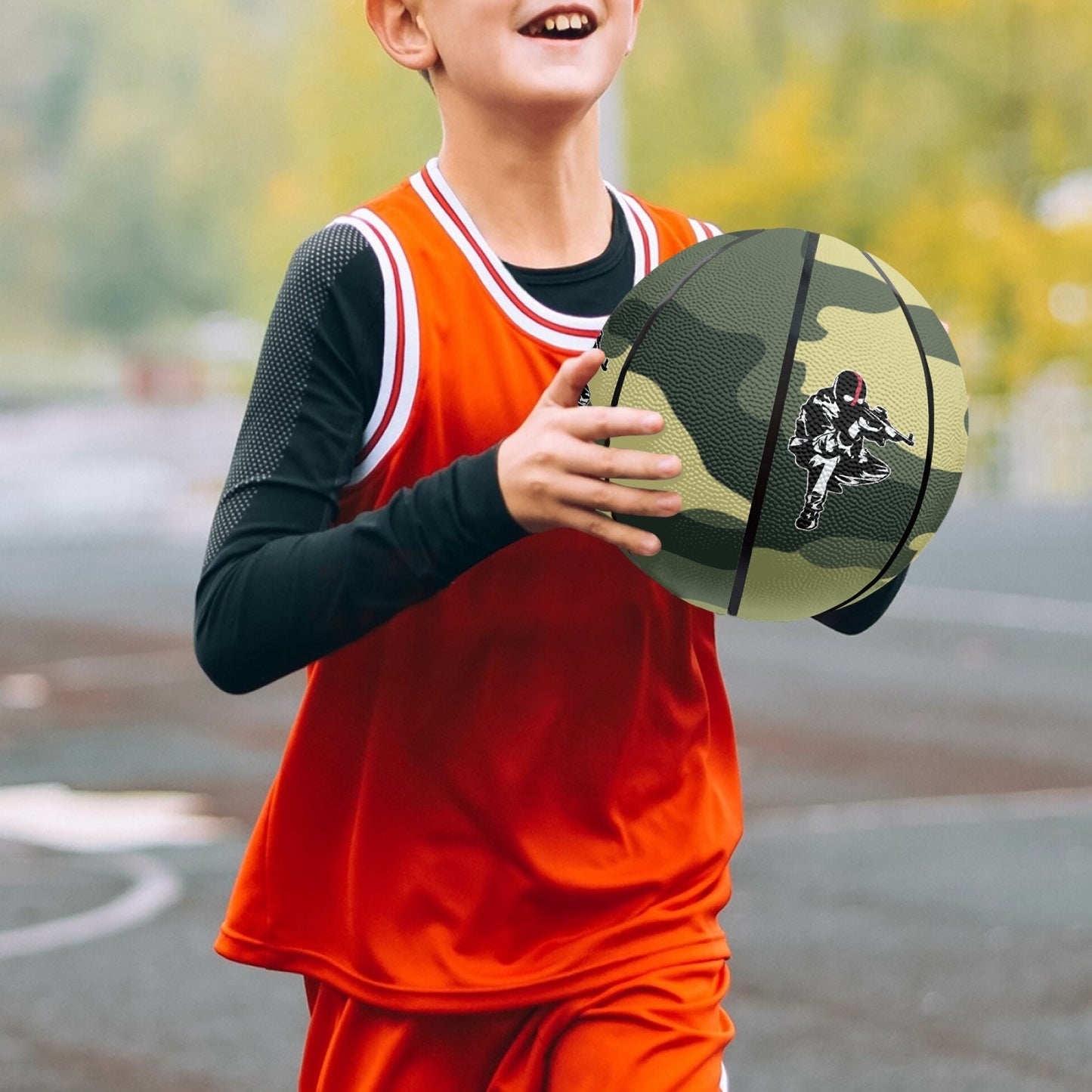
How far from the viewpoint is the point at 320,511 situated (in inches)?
103

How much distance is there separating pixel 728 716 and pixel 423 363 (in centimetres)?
70

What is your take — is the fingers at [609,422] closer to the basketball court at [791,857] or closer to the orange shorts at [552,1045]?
the orange shorts at [552,1045]

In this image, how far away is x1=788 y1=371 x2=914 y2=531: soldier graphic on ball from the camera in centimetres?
258

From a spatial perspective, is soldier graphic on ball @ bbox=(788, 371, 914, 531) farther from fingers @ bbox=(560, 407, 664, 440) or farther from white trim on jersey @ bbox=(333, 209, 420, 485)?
white trim on jersey @ bbox=(333, 209, 420, 485)

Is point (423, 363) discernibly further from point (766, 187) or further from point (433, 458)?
point (766, 187)

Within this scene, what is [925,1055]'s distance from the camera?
5.87m

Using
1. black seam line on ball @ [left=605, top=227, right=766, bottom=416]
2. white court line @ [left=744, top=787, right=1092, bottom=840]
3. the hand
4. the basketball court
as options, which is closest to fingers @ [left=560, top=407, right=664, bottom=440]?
the hand

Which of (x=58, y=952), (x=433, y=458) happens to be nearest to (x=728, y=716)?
(x=433, y=458)

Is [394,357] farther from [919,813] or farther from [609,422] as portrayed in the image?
[919,813]

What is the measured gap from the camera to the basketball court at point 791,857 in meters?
6.02

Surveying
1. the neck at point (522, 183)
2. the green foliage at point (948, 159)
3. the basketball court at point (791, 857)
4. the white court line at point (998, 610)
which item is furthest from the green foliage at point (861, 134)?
the neck at point (522, 183)

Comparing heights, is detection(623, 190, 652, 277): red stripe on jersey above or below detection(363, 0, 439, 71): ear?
below

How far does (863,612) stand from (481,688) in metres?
0.55

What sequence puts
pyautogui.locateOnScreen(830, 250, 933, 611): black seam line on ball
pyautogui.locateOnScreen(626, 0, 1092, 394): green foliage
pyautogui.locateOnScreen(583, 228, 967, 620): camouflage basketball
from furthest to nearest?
pyautogui.locateOnScreen(626, 0, 1092, 394): green foliage → pyautogui.locateOnScreen(830, 250, 933, 611): black seam line on ball → pyautogui.locateOnScreen(583, 228, 967, 620): camouflage basketball
